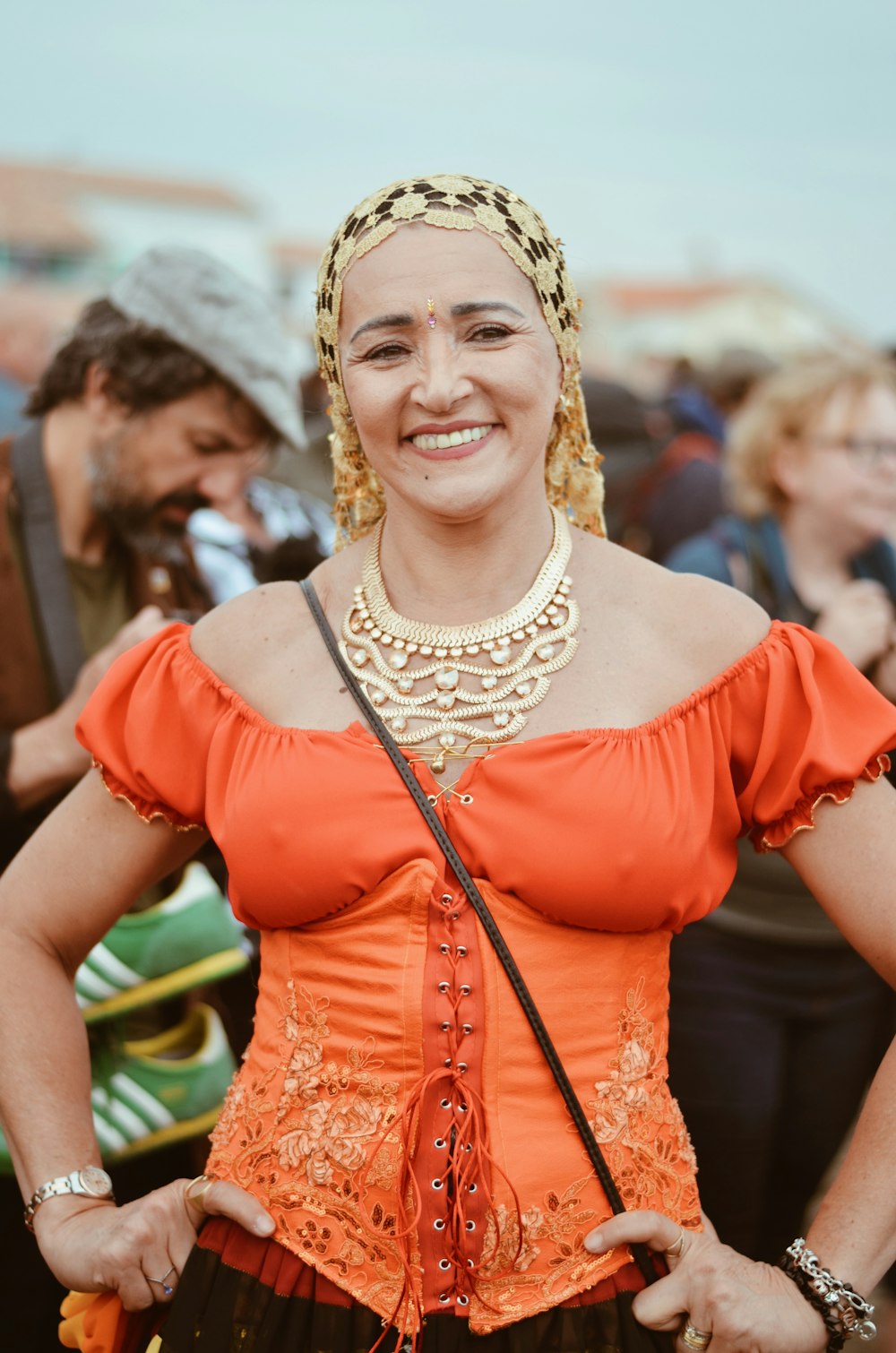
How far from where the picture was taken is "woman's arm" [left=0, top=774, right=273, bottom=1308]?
77.9 inches

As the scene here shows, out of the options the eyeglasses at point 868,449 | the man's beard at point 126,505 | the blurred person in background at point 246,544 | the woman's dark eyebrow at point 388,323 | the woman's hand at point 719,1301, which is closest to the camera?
the woman's hand at point 719,1301

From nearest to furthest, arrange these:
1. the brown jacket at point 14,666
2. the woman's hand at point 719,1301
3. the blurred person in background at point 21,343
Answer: the woman's hand at point 719,1301 → the brown jacket at point 14,666 → the blurred person in background at point 21,343

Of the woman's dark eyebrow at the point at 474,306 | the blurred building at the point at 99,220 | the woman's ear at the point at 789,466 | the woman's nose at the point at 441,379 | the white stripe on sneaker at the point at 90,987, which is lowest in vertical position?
the blurred building at the point at 99,220

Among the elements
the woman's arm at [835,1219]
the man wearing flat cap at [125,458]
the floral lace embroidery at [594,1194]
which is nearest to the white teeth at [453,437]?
the woman's arm at [835,1219]

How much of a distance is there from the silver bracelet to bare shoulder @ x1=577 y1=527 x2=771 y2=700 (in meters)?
0.77

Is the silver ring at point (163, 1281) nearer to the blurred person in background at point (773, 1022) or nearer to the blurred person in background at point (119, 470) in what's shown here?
the blurred person in background at point (119, 470)

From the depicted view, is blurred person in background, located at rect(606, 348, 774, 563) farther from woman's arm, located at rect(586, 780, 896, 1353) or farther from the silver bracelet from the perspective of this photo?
the silver bracelet

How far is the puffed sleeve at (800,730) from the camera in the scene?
1.75 meters

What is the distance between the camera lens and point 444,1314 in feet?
5.69

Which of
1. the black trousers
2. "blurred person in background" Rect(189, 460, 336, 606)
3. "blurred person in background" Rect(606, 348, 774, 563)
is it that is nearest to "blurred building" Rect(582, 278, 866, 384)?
"blurred person in background" Rect(606, 348, 774, 563)

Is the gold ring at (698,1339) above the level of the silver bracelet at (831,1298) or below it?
below

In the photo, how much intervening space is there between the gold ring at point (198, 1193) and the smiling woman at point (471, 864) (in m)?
0.01

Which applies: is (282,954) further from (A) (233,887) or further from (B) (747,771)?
(B) (747,771)

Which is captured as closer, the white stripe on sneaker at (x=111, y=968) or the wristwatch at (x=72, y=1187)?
the wristwatch at (x=72, y=1187)
